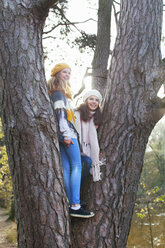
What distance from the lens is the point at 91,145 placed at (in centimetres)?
237

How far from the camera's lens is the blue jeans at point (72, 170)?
7.28 ft

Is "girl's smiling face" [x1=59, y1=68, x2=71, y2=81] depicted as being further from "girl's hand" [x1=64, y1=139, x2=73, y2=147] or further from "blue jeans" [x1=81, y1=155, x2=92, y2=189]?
"blue jeans" [x1=81, y1=155, x2=92, y2=189]

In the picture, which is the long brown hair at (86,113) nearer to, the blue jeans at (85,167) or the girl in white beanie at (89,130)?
the girl in white beanie at (89,130)

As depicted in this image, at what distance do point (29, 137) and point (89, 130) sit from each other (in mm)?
828

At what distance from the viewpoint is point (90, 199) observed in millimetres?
2199

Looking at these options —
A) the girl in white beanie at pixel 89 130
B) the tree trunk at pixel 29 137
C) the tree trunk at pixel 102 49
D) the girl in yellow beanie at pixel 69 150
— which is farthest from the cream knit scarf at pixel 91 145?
the tree trunk at pixel 102 49

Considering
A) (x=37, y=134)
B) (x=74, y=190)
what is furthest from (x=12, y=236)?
(x=37, y=134)

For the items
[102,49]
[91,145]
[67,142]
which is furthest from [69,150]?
[102,49]

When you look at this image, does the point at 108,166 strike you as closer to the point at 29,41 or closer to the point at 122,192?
the point at 122,192

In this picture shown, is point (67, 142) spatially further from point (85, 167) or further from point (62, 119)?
point (85, 167)

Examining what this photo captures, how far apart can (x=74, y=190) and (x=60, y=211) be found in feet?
1.31

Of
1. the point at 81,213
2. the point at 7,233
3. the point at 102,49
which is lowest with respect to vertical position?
the point at 7,233

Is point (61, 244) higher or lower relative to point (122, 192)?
lower

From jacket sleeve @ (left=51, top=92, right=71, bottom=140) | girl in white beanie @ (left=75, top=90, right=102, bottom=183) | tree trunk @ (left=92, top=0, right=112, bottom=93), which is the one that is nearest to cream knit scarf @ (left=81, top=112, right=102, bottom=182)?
girl in white beanie @ (left=75, top=90, right=102, bottom=183)
